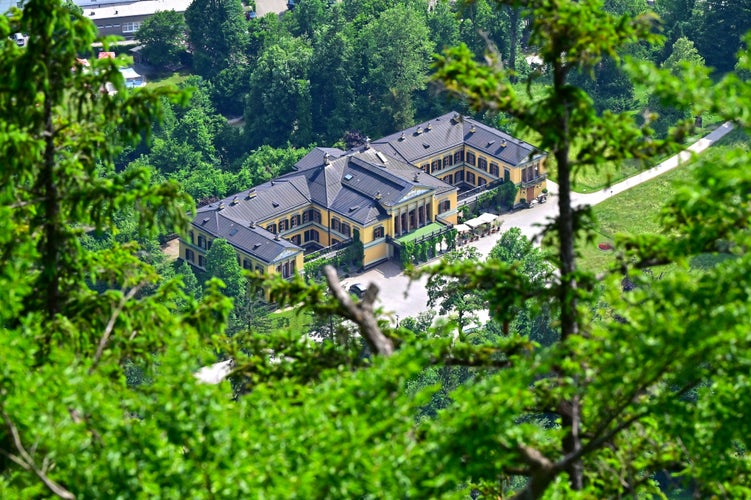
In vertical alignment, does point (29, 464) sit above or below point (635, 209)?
above

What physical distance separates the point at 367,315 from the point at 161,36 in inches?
5261

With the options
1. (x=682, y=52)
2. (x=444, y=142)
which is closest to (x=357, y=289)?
(x=444, y=142)

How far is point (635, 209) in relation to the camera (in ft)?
411

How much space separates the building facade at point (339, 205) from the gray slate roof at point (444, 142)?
16cm

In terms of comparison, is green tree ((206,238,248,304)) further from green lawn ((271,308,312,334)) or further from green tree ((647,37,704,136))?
green tree ((647,37,704,136))

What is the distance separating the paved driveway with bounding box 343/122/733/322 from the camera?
114m

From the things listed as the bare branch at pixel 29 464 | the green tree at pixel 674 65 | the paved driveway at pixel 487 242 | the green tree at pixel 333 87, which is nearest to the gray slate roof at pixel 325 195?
the paved driveway at pixel 487 242

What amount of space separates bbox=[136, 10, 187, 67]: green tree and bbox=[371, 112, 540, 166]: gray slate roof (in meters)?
36.8

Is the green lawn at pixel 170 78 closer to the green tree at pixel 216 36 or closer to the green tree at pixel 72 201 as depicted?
the green tree at pixel 216 36

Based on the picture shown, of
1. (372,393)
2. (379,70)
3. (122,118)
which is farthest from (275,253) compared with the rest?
(372,393)

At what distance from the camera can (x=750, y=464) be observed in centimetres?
2769

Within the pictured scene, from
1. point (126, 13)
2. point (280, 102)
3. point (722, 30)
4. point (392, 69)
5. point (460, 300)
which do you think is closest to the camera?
point (460, 300)

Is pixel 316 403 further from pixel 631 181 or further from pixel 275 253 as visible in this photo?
pixel 631 181

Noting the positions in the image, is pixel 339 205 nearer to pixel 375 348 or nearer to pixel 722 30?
pixel 722 30
